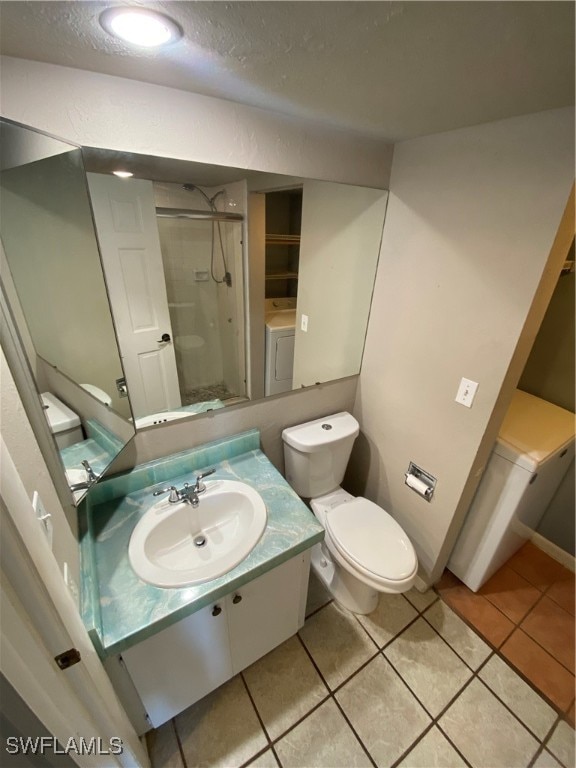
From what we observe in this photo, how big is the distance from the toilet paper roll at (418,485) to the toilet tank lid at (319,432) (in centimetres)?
35

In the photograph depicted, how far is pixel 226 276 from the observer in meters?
1.35

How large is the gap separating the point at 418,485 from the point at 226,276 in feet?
4.42

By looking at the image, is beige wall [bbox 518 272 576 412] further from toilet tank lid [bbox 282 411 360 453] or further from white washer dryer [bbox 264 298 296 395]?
white washer dryer [bbox 264 298 296 395]

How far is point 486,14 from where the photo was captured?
517mm

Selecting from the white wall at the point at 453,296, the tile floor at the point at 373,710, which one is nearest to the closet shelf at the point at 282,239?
the white wall at the point at 453,296

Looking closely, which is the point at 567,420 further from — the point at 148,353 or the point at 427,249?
the point at 148,353

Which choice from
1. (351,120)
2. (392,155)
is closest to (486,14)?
(351,120)

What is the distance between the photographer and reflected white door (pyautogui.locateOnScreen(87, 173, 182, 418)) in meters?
1.00

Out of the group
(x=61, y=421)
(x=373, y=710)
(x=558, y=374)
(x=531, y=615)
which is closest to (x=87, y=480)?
(x=61, y=421)

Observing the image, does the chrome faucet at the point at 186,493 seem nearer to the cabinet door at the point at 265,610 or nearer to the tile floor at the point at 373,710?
the cabinet door at the point at 265,610

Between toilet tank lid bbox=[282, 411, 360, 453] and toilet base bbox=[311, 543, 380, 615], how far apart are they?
0.58m

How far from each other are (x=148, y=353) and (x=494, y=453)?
5.22ft

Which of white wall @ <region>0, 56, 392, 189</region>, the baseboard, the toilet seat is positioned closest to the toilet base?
the toilet seat

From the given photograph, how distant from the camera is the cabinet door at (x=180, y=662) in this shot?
948 millimetres
